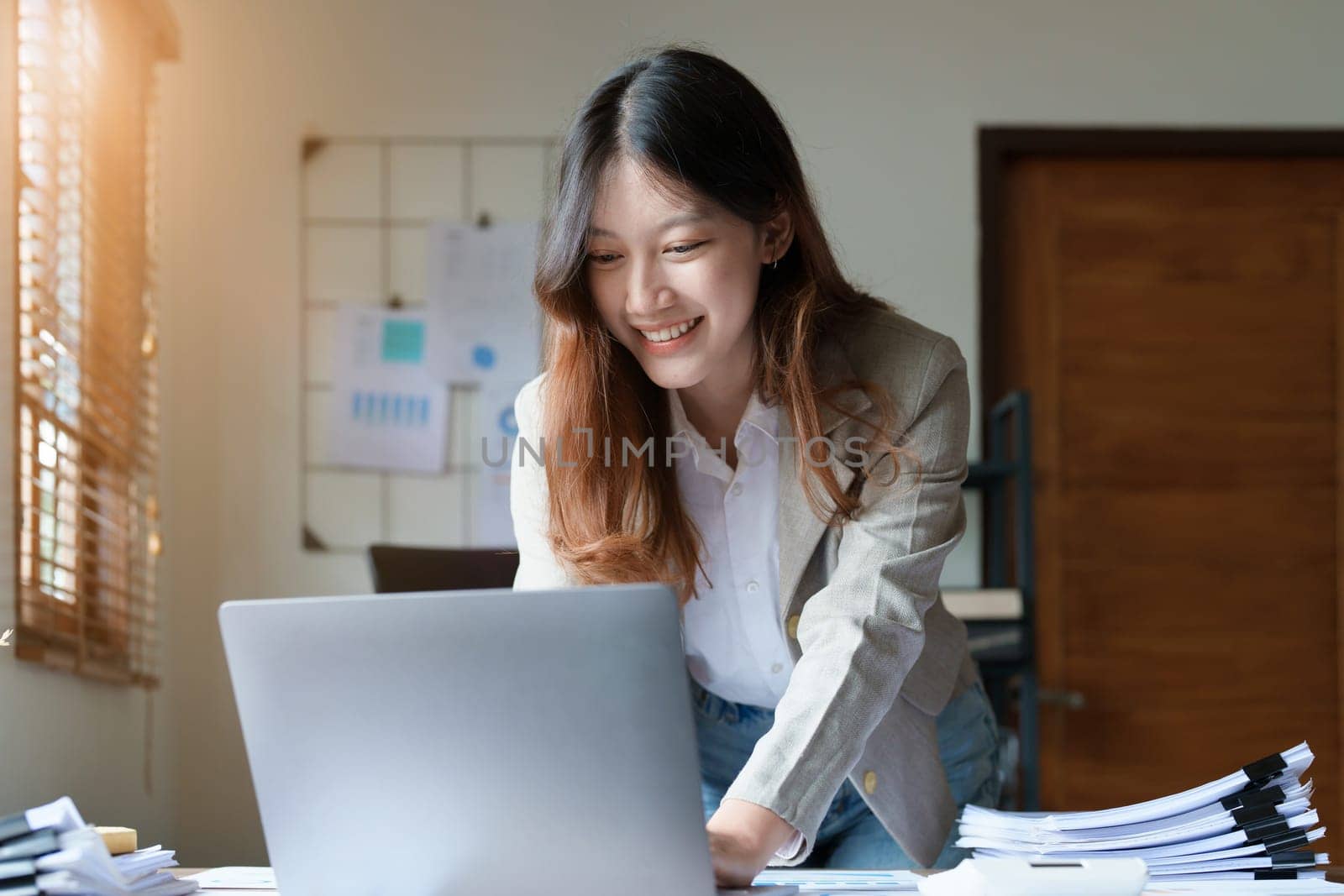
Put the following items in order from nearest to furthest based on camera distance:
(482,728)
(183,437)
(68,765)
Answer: (482,728) → (68,765) → (183,437)

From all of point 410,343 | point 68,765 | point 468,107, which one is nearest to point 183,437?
point 410,343

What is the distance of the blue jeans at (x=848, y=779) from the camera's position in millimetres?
1266

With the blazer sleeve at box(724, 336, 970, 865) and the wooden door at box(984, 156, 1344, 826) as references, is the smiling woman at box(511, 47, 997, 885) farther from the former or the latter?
the wooden door at box(984, 156, 1344, 826)

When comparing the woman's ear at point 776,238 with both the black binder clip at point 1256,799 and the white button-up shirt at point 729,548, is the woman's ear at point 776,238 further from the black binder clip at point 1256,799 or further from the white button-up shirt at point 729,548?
the black binder clip at point 1256,799

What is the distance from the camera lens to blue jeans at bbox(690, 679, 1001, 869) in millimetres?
1266

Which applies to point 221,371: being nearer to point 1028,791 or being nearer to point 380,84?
point 380,84

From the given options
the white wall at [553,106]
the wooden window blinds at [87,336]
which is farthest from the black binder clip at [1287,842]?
the white wall at [553,106]

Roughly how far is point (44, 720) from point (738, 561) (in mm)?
1024

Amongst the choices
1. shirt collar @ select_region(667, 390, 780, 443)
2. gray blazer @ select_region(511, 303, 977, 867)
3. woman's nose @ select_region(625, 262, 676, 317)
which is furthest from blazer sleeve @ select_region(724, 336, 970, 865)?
woman's nose @ select_region(625, 262, 676, 317)

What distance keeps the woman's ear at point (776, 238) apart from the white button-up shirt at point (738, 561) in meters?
0.13

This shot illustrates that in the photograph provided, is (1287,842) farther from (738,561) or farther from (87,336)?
(87,336)

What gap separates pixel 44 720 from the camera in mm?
1751

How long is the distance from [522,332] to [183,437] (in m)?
0.74

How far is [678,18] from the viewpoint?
298 centimetres
